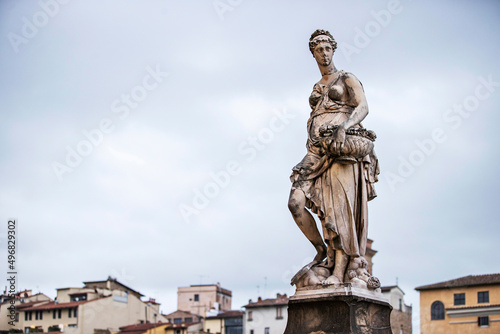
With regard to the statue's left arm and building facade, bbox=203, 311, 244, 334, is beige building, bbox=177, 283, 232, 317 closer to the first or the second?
building facade, bbox=203, 311, 244, 334

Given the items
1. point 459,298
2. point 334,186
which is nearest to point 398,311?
point 459,298

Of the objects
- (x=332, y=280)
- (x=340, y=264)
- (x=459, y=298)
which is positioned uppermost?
(x=340, y=264)

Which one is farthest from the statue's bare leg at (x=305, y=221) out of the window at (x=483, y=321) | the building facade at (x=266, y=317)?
the building facade at (x=266, y=317)

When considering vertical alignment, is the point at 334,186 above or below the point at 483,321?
above

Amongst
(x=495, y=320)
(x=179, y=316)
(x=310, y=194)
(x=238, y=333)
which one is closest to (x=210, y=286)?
(x=179, y=316)

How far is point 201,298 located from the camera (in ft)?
293

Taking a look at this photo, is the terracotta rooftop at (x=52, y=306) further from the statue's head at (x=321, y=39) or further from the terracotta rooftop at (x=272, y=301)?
the statue's head at (x=321, y=39)

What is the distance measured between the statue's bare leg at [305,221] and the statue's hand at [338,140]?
2.77 feet

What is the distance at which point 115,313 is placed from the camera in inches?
2815

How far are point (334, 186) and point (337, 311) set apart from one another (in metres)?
1.76

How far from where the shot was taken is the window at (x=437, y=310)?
6581 centimetres

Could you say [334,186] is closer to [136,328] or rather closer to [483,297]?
[483,297]

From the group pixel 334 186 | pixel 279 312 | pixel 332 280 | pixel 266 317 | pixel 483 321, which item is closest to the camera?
pixel 332 280

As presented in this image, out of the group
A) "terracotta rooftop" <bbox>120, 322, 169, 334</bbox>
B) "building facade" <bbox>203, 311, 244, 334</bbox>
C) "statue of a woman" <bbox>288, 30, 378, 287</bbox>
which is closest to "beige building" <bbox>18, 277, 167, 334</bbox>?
"terracotta rooftop" <bbox>120, 322, 169, 334</bbox>
